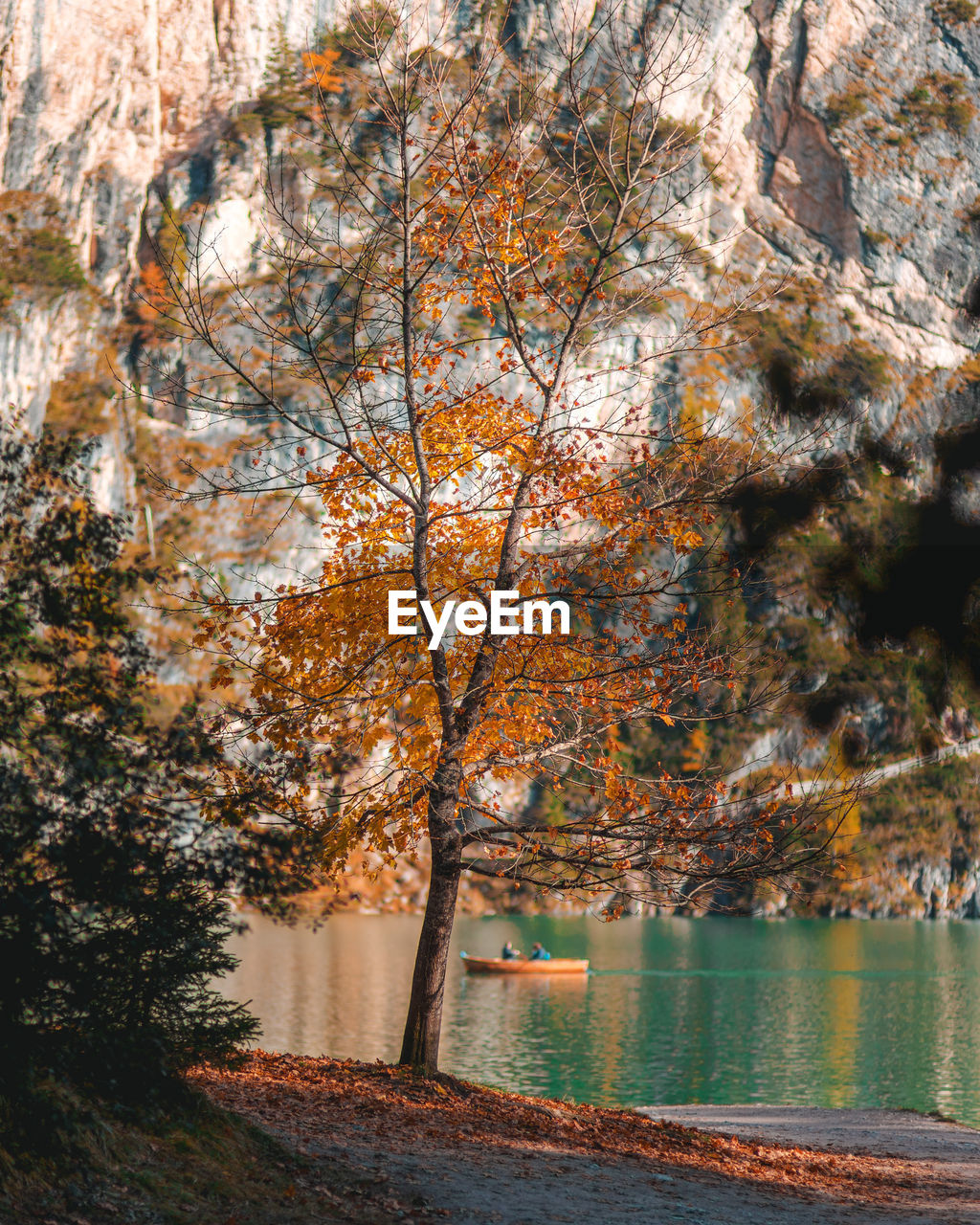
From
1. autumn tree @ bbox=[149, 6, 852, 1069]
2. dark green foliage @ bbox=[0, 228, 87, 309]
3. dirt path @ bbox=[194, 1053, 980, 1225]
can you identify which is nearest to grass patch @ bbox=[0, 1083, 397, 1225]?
dirt path @ bbox=[194, 1053, 980, 1225]

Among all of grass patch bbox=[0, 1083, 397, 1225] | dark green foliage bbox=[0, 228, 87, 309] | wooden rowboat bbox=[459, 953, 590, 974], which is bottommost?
wooden rowboat bbox=[459, 953, 590, 974]

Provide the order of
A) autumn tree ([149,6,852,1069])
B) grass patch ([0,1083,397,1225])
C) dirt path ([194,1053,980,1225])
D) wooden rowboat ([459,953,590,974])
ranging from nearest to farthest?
grass patch ([0,1083,397,1225]), dirt path ([194,1053,980,1225]), autumn tree ([149,6,852,1069]), wooden rowboat ([459,953,590,974])

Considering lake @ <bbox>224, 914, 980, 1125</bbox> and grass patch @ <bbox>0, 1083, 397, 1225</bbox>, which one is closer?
grass patch @ <bbox>0, 1083, 397, 1225</bbox>

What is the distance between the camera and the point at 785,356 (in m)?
10.8

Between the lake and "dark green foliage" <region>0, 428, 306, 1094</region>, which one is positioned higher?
"dark green foliage" <region>0, 428, 306, 1094</region>

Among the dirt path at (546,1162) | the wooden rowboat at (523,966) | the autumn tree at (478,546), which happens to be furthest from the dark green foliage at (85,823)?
the wooden rowboat at (523,966)

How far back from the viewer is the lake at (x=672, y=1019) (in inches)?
1374

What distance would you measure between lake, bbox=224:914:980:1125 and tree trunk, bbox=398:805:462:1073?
9.13 feet

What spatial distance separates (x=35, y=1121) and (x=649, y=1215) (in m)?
6.10

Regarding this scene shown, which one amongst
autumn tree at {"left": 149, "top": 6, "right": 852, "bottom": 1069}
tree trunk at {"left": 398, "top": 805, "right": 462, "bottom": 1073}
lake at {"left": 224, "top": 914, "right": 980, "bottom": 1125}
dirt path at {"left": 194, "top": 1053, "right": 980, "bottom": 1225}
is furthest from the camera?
lake at {"left": 224, "top": 914, "right": 980, "bottom": 1125}

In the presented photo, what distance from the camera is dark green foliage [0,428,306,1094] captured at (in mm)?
6582

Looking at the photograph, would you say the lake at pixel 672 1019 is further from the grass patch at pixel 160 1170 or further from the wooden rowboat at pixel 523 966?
the grass patch at pixel 160 1170

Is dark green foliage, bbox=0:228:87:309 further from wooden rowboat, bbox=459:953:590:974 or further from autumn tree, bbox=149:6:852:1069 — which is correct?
autumn tree, bbox=149:6:852:1069

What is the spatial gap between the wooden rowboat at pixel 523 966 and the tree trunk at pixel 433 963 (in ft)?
171
